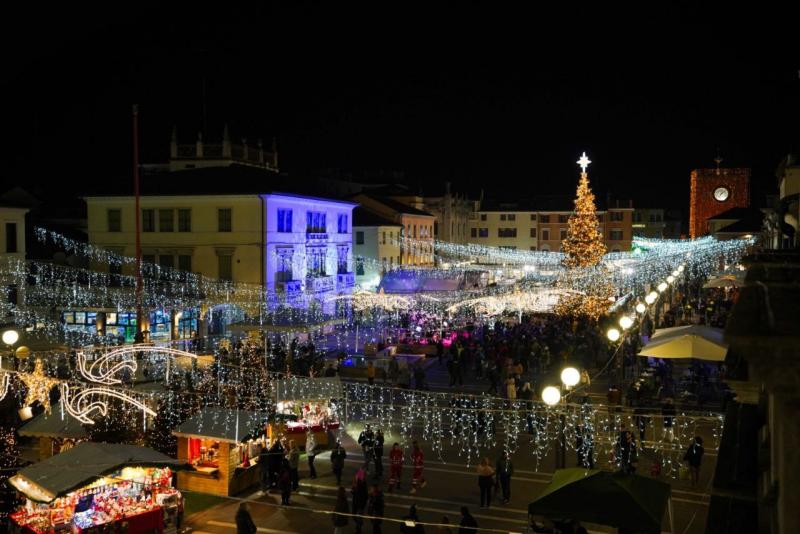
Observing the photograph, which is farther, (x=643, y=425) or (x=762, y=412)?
(x=643, y=425)

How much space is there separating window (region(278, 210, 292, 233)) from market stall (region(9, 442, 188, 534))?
2642cm

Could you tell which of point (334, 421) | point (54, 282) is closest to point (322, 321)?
point (334, 421)

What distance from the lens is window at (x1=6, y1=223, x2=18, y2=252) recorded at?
3538 centimetres

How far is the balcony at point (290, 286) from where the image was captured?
39875 mm

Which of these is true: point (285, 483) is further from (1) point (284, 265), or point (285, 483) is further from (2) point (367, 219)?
(2) point (367, 219)

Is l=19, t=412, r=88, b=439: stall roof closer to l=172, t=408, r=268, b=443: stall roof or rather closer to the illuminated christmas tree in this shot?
l=172, t=408, r=268, b=443: stall roof

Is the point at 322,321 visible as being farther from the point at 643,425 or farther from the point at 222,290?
the point at 643,425

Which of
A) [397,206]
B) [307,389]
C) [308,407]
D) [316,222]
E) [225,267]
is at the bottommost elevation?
[308,407]

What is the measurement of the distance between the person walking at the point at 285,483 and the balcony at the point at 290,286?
24.1m

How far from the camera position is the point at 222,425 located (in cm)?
1669

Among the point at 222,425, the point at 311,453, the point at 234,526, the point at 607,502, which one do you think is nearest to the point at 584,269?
the point at 311,453

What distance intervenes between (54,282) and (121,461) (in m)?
26.0

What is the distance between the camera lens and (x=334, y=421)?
808 inches

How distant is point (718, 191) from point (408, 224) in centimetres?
3970
